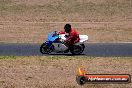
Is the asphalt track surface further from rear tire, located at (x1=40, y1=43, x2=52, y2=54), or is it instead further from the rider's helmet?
the rider's helmet

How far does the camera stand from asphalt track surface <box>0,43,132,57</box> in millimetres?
24047

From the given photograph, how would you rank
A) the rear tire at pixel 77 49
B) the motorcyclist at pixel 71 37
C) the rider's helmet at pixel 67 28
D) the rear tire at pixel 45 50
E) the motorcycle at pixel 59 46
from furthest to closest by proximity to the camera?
the rear tire at pixel 77 49, the rear tire at pixel 45 50, the motorcycle at pixel 59 46, the motorcyclist at pixel 71 37, the rider's helmet at pixel 67 28

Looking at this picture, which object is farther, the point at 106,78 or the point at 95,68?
the point at 95,68

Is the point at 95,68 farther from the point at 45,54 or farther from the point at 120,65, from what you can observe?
the point at 45,54

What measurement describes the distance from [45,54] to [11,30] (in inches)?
431

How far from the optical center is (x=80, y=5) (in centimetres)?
4366

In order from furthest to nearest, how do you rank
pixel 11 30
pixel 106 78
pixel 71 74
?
pixel 11 30 → pixel 71 74 → pixel 106 78

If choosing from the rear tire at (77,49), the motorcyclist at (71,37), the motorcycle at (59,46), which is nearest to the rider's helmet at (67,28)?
the motorcyclist at (71,37)

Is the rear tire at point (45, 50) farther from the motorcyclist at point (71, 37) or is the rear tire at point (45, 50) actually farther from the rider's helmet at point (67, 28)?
the rider's helmet at point (67, 28)

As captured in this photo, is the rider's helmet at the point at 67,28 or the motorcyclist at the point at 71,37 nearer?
the rider's helmet at the point at 67,28

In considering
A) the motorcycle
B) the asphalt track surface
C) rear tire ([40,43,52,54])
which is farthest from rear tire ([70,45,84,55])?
rear tire ([40,43,52,54])

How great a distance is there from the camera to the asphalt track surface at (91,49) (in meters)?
24.0

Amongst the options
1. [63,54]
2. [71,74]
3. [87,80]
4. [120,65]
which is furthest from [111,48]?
[87,80]

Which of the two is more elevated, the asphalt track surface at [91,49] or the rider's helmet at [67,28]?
the rider's helmet at [67,28]
